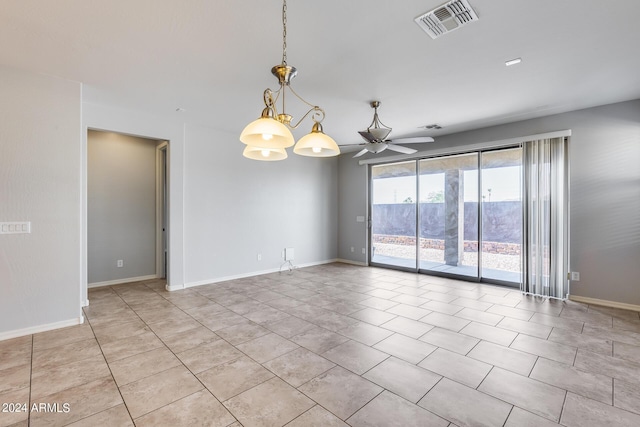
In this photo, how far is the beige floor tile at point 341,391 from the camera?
6.36ft

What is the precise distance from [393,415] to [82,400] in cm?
212

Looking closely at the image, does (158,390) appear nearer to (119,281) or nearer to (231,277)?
(231,277)

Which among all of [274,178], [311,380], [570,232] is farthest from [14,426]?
[570,232]

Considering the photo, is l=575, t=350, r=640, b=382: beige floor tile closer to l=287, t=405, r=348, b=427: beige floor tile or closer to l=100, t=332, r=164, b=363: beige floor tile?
l=287, t=405, r=348, b=427: beige floor tile

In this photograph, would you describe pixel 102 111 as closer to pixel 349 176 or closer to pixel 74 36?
pixel 74 36

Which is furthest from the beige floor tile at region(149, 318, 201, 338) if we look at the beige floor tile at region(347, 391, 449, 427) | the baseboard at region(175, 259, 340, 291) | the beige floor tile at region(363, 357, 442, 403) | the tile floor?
the beige floor tile at region(347, 391, 449, 427)

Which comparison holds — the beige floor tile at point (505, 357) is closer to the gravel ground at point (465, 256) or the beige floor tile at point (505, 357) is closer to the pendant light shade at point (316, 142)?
Answer: the pendant light shade at point (316, 142)

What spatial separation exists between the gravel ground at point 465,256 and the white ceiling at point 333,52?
8.38 ft

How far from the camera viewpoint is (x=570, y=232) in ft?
14.0

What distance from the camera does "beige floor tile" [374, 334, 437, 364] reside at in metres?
2.63

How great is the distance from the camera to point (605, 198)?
4031 mm

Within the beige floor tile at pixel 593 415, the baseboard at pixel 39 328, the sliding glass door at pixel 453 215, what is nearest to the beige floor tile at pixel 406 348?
the beige floor tile at pixel 593 415

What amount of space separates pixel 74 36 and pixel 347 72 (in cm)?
246

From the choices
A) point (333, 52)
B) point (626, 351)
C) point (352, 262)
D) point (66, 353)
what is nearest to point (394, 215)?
point (352, 262)
